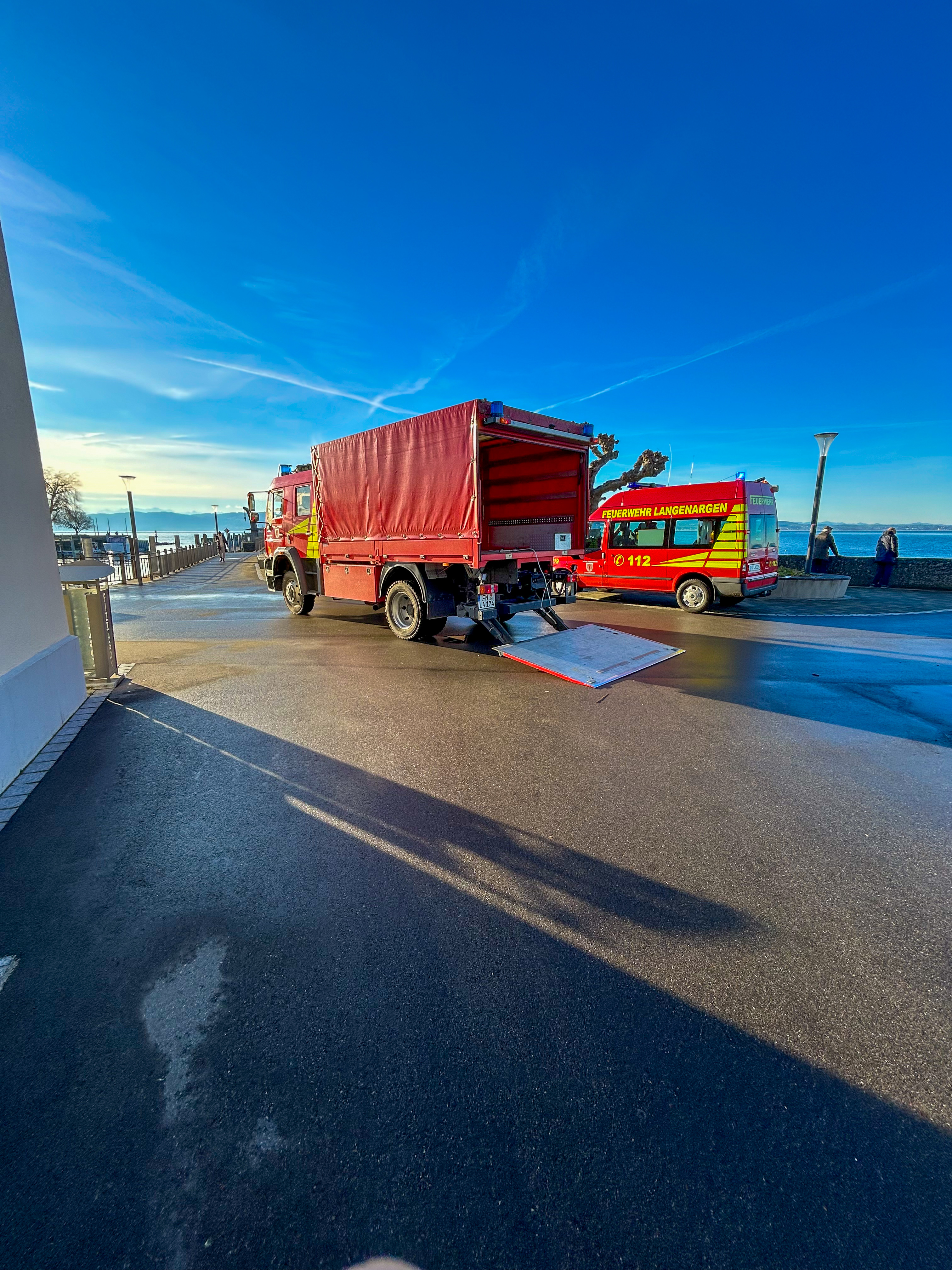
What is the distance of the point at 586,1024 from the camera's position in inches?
80.0

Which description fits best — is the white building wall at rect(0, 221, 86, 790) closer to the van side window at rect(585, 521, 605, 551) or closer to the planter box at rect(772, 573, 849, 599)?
the van side window at rect(585, 521, 605, 551)

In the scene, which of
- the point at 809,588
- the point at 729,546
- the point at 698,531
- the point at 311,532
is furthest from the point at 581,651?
the point at 809,588

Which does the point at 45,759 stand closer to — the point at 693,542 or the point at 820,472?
the point at 693,542

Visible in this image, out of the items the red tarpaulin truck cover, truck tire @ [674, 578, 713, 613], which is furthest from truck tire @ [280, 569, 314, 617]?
truck tire @ [674, 578, 713, 613]

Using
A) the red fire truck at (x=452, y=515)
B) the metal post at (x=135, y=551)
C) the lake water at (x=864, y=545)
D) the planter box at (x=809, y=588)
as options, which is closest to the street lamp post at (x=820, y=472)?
the planter box at (x=809, y=588)

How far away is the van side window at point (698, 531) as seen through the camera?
1120 cm

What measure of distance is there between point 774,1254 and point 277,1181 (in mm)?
1352

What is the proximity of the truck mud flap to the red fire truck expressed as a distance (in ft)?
1.91

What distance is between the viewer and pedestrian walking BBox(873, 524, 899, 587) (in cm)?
1630

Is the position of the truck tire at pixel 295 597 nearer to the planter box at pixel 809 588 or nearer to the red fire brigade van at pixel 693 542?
the red fire brigade van at pixel 693 542

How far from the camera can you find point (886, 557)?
17172 mm

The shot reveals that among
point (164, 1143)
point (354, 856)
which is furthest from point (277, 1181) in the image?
point (354, 856)

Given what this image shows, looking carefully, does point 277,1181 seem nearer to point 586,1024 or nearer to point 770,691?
point 586,1024

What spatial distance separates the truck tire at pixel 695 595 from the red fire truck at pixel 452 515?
3610 millimetres
